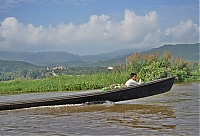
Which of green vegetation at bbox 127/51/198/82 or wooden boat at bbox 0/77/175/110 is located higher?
green vegetation at bbox 127/51/198/82

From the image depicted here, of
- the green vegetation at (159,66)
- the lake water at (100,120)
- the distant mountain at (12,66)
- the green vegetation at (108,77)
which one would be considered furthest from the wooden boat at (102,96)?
the distant mountain at (12,66)

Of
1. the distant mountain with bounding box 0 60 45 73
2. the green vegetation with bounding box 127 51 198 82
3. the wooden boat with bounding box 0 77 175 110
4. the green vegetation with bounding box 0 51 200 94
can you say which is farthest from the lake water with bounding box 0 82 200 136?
the distant mountain with bounding box 0 60 45 73

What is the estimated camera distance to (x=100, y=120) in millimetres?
8547

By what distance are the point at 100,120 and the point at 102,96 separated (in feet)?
9.89

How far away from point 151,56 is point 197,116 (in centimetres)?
2392

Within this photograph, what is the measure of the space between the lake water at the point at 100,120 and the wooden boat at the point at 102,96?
0.18 metres

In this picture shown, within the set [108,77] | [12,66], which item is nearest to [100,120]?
[108,77]

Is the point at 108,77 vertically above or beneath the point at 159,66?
beneath

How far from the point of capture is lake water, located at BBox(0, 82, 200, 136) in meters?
7.07

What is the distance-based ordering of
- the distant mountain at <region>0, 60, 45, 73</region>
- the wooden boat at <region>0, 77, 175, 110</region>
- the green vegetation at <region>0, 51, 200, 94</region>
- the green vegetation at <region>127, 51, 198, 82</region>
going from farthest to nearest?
the distant mountain at <region>0, 60, 45, 73</region>
the green vegetation at <region>127, 51, 198, 82</region>
the green vegetation at <region>0, 51, 200, 94</region>
the wooden boat at <region>0, 77, 175, 110</region>

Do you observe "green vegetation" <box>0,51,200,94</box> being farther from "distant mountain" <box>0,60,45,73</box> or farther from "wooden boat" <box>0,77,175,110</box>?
"distant mountain" <box>0,60,45,73</box>

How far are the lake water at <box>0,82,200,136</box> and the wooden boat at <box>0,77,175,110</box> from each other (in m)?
0.18

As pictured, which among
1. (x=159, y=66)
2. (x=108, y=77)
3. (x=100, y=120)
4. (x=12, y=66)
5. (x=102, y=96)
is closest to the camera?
(x=100, y=120)

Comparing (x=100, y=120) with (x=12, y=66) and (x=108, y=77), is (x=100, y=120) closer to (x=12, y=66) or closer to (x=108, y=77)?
(x=108, y=77)
